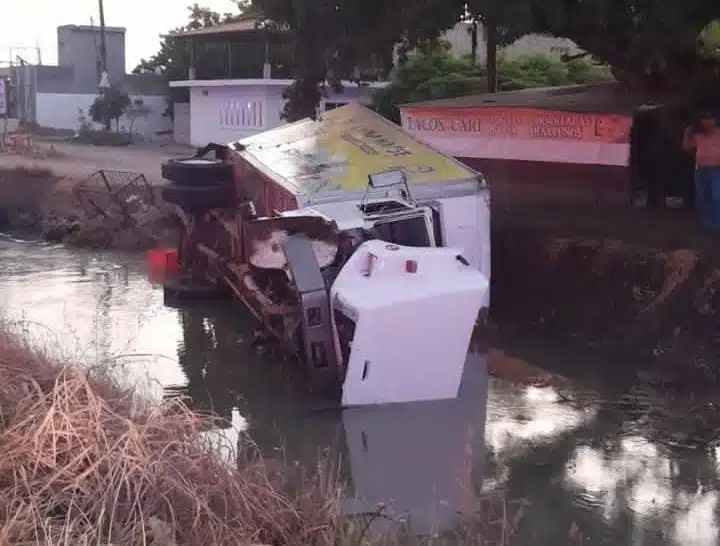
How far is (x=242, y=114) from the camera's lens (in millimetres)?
32750

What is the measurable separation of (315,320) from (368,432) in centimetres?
105

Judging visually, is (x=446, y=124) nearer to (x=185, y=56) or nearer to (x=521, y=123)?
(x=521, y=123)

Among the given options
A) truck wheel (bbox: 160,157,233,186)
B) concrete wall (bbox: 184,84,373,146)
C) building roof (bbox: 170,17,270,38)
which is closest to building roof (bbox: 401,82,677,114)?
truck wheel (bbox: 160,157,233,186)

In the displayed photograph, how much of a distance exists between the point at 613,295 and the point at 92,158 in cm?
2053

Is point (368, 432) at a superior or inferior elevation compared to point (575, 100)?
inferior

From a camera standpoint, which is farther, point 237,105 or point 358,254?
point 237,105

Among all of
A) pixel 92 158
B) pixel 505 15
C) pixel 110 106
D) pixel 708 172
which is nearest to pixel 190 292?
pixel 505 15

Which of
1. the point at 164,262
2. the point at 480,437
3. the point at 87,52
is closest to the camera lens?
the point at 480,437

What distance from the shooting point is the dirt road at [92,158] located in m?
25.4

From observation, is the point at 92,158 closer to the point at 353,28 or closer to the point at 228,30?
the point at 228,30

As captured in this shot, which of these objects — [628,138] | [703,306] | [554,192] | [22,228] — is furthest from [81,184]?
[703,306]

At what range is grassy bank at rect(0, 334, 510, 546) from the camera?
4.38 meters

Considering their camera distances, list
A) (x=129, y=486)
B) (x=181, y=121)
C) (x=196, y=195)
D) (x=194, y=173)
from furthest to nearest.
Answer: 1. (x=181, y=121)
2. (x=194, y=173)
3. (x=196, y=195)
4. (x=129, y=486)

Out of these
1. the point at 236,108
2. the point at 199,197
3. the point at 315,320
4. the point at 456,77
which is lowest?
the point at 315,320
